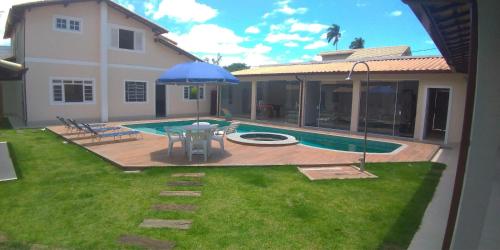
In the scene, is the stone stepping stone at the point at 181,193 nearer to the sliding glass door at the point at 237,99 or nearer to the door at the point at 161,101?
the door at the point at 161,101

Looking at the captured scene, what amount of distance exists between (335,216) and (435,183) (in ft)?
12.2

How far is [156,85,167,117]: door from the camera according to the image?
22.8m

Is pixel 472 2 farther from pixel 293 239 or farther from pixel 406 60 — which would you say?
A: pixel 406 60

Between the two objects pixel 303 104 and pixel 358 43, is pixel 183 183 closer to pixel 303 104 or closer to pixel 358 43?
pixel 303 104

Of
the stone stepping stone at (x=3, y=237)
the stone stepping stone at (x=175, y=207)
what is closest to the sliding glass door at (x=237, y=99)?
the stone stepping stone at (x=175, y=207)

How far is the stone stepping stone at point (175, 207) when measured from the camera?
543cm

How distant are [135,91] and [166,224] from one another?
17.7 metres

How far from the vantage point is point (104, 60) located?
18766 millimetres

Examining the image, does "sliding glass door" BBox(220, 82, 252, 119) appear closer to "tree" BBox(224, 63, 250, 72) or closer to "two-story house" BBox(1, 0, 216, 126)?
"two-story house" BBox(1, 0, 216, 126)

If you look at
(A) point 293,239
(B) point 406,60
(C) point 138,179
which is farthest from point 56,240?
(B) point 406,60

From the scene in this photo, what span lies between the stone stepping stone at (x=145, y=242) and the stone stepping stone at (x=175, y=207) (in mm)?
1086

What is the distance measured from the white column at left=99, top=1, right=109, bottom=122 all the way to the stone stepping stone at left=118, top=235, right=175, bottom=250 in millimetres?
16557

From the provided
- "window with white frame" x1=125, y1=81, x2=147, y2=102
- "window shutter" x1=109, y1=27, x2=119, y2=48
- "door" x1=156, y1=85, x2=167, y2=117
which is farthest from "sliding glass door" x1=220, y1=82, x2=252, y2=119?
"window shutter" x1=109, y1=27, x2=119, y2=48

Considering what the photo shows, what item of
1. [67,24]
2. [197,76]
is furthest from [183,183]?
[67,24]
